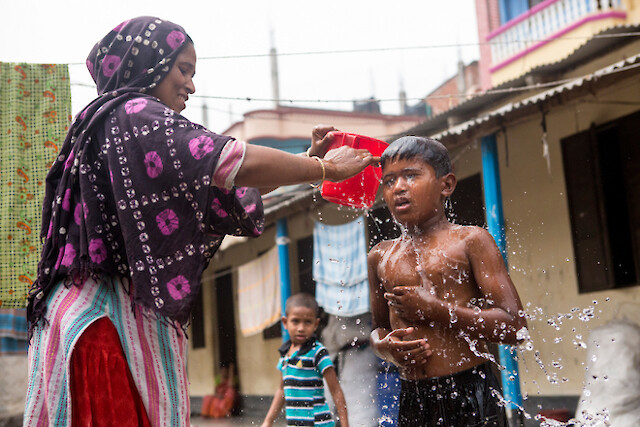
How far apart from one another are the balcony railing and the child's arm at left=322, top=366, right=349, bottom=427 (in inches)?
259

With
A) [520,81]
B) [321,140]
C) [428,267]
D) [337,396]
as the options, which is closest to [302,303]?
[337,396]

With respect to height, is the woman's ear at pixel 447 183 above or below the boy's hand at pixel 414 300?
above

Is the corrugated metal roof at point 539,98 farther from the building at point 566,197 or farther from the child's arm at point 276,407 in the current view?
the child's arm at point 276,407

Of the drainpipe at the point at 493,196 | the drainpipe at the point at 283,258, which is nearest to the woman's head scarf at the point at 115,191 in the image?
the drainpipe at the point at 493,196

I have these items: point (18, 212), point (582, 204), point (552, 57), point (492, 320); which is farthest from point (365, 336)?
point (492, 320)

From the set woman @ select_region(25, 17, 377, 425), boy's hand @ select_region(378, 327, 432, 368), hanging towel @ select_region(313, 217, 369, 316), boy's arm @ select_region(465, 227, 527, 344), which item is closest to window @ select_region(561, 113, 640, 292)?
hanging towel @ select_region(313, 217, 369, 316)

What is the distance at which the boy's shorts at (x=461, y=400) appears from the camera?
7.63 feet

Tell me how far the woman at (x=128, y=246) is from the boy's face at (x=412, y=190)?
0.43 meters

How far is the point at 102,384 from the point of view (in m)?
2.00

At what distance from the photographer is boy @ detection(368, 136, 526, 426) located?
229cm

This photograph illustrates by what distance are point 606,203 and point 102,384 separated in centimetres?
598

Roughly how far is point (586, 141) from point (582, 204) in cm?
64

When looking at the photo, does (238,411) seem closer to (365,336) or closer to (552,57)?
(365,336)

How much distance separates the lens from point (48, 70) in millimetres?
→ 5738
